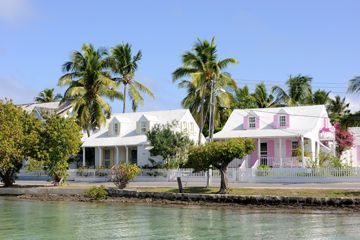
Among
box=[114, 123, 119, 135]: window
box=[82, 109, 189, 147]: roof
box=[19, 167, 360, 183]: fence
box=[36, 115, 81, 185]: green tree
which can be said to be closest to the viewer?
box=[19, 167, 360, 183]: fence

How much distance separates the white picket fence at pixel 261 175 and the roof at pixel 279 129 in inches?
245

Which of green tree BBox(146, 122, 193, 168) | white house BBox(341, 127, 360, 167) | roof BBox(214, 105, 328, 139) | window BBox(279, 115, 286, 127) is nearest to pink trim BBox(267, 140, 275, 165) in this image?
roof BBox(214, 105, 328, 139)

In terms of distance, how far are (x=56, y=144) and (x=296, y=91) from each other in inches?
1375

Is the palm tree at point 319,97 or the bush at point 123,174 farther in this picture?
the palm tree at point 319,97

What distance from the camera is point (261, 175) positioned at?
40875 millimetres

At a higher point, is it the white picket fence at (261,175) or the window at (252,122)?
the window at (252,122)

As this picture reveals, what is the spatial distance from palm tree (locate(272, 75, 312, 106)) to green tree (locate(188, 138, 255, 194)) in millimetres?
33902

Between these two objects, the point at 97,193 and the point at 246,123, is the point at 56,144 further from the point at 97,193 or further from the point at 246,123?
the point at 246,123

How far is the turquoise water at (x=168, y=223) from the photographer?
72.9ft

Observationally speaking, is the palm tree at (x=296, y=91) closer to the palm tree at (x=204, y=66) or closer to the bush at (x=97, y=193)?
the palm tree at (x=204, y=66)

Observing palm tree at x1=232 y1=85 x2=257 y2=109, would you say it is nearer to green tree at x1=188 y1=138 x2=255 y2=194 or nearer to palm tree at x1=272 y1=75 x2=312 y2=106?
palm tree at x1=272 y1=75 x2=312 y2=106

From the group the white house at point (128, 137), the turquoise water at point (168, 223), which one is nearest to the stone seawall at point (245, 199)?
the turquoise water at point (168, 223)

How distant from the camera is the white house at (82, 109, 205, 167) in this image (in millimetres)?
52406

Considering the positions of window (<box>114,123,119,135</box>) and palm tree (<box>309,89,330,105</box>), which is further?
palm tree (<box>309,89,330,105</box>)
